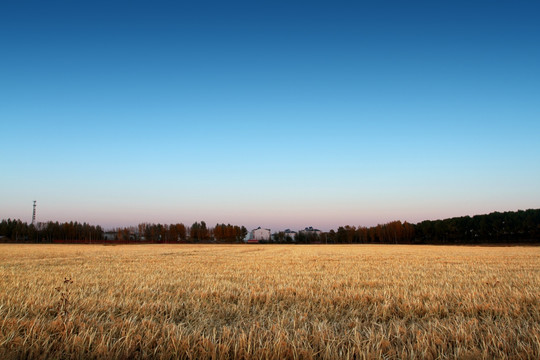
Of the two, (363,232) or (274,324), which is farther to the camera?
(363,232)

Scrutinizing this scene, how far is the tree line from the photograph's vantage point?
350 ft

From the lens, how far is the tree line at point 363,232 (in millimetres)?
106750

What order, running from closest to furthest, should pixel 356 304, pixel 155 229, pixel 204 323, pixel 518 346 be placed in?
pixel 518 346, pixel 204 323, pixel 356 304, pixel 155 229

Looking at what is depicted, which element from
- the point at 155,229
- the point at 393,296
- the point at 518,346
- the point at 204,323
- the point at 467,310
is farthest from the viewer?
the point at 155,229

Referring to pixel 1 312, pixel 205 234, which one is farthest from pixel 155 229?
pixel 1 312

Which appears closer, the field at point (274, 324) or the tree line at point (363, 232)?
the field at point (274, 324)

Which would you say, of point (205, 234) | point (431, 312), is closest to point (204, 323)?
point (431, 312)

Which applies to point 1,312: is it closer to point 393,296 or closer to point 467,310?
point 393,296

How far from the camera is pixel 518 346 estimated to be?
355 centimetres

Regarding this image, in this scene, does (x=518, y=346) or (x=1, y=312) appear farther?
(x=1, y=312)

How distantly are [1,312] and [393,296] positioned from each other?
7456 millimetres

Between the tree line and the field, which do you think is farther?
the tree line

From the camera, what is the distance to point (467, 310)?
5738mm

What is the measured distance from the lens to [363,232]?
15150 centimetres
